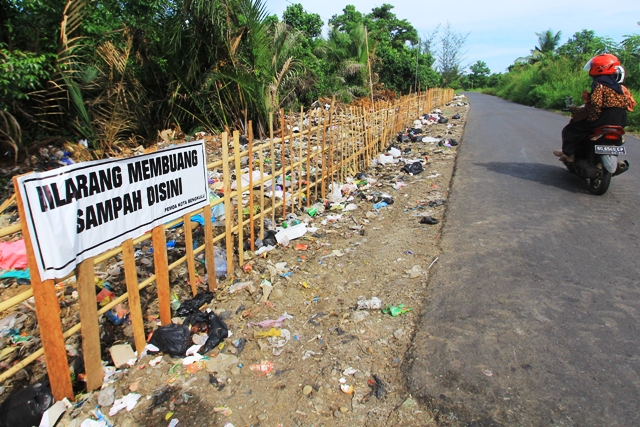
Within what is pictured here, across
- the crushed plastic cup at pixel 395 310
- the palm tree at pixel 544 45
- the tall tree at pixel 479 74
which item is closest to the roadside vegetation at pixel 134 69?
the crushed plastic cup at pixel 395 310

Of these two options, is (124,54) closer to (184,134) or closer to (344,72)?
(184,134)

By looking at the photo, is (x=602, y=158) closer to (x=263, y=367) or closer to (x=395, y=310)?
(x=395, y=310)

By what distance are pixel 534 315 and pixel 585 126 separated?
403cm

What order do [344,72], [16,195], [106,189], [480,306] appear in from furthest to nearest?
[344,72] → [480,306] → [106,189] → [16,195]

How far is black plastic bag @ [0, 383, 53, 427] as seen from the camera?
246 cm

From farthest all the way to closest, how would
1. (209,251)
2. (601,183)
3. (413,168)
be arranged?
(413,168)
(601,183)
(209,251)

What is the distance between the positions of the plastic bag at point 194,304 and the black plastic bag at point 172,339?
1.27 feet

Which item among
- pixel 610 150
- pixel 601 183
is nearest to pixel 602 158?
pixel 610 150

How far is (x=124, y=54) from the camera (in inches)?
407

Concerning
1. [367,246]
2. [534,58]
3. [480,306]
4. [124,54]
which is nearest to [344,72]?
[124,54]

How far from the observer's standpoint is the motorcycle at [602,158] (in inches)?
222

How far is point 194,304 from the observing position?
145 inches

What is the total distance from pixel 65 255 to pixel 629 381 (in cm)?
321

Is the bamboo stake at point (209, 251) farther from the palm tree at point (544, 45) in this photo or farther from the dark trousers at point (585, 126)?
the palm tree at point (544, 45)
